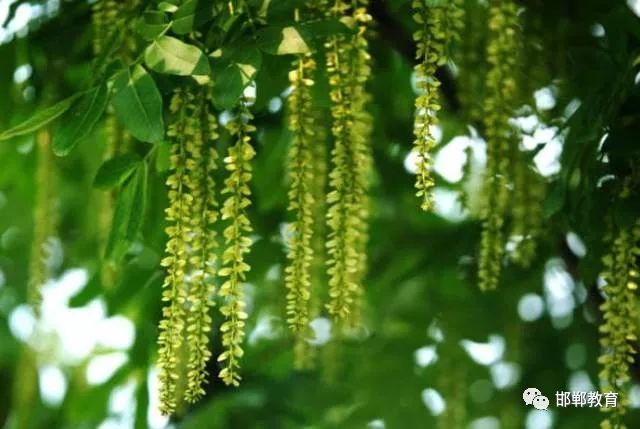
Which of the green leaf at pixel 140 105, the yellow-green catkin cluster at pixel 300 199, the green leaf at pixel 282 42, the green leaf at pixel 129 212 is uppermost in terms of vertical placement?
the green leaf at pixel 282 42

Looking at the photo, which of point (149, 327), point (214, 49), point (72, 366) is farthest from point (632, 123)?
point (72, 366)

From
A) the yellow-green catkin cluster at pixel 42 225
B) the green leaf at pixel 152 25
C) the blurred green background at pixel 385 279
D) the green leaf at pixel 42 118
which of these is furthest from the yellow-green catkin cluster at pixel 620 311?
the yellow-green catkin cluster at pixel 42 225

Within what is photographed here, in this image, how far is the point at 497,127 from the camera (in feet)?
7.11

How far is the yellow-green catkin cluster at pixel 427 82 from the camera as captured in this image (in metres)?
1.73

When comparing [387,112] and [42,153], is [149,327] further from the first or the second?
[387,112]

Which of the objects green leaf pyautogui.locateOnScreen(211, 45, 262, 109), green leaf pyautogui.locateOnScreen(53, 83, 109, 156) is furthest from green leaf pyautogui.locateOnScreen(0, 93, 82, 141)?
green leaf pyautogui.locateOnScreen(211, 45, 262, 109)

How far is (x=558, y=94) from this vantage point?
8.73ft

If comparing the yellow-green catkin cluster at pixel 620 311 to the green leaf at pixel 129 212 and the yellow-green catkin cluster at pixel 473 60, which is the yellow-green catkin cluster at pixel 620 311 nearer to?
the yellow-green catkin cluster at pixel 473 60

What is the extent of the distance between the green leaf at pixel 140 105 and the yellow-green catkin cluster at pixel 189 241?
0.15 ft

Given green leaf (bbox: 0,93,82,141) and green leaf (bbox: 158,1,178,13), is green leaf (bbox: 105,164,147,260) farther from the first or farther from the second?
green leaf (bbox: 158,1,178,13)

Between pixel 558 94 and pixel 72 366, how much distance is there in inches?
86.9

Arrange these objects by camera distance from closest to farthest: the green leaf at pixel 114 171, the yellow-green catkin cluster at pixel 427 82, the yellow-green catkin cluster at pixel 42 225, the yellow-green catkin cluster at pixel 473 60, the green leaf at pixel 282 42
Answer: the yellow-green catkin cluster at pixel 427 82, the green leaf at pixel 282 42, the green leaf at pixel 114 171, the yellow-green catkin cluster at pixel 42 225, the yellow-green catkin cluster at pixel 473 60

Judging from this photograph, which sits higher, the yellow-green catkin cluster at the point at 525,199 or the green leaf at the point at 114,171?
the green leaf at the point at 114,171

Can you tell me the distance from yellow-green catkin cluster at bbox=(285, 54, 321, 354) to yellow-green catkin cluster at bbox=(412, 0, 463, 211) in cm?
19
